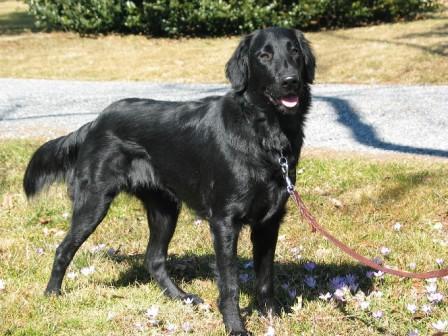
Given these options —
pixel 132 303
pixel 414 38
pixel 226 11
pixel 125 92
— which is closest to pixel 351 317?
pixel 132 303

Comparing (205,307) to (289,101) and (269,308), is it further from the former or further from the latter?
(289,101)

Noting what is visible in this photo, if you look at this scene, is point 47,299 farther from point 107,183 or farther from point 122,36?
point 122,36

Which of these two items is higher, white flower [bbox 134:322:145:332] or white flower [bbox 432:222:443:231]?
white flower [bbox 134:322:145:332]

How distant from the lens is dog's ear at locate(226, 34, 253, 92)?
12.8 ft

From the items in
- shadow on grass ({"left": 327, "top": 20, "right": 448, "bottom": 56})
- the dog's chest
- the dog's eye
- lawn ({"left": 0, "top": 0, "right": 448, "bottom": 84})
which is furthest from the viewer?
shadow on grass ({"left": 327, "top": 20, "right": 448, "bottom": 56})

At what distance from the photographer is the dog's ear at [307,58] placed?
399 cm

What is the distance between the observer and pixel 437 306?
13.4ft

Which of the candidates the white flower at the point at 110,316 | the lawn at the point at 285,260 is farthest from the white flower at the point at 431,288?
the white flower at the point at 110,316

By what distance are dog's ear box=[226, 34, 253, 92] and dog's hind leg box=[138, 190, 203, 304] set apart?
1.04 m

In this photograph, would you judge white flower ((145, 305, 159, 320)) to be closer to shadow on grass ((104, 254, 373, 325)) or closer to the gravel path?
shadow on grass ((104, 254, 373, 325))

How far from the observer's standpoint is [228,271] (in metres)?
3.86

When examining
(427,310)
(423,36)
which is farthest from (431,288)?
(423,36)

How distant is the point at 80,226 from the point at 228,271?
1098 millimetres

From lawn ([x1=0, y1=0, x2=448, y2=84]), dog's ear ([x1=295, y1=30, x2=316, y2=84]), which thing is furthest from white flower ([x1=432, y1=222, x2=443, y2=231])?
lawn ([x1=0, y1=0, x2=448, y2=84])
